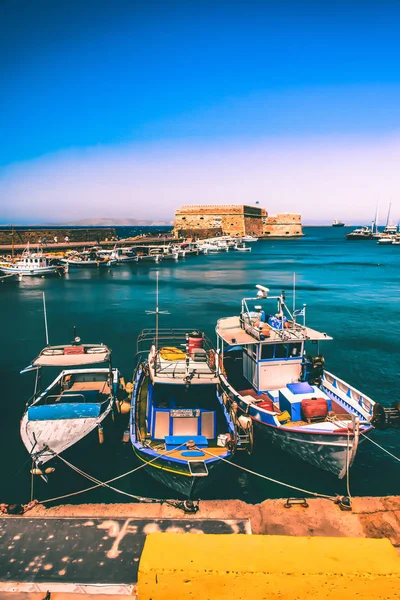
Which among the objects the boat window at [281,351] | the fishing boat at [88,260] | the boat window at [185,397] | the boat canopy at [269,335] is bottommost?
the fishing boat at [88,260]

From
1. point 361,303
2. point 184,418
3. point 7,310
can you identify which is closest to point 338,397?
point 184,418

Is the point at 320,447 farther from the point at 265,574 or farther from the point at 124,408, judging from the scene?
the point at 265,574

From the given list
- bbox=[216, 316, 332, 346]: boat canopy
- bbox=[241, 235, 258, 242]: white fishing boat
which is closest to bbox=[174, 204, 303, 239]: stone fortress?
bbox=[241, 235, 258, 242]: white fishing boat

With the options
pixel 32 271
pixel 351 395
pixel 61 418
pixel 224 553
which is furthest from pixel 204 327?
pixel 32 271

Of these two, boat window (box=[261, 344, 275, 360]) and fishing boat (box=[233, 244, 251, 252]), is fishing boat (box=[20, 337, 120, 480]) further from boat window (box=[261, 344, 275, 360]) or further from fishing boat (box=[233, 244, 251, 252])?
fishing boat (box=[233, 244, 251, 252])

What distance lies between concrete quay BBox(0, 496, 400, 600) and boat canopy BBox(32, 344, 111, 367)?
22.7 ft

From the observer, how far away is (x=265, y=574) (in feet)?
11.6

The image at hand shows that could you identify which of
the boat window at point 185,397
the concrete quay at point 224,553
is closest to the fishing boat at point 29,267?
the boat window at point 185,397

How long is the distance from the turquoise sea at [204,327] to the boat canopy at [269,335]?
4.15 metres

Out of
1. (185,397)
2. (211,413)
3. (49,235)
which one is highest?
(49,235)

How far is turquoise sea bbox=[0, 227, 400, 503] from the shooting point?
42.1 feet

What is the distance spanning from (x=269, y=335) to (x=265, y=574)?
1279 cm

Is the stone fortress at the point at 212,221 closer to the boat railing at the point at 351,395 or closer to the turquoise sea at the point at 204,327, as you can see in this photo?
the turquoise sea at the point at 204,327

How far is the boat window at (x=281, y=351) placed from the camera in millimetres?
15944
